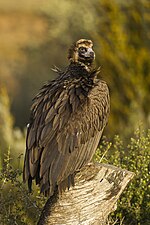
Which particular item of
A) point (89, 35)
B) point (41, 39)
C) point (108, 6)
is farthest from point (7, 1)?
point (108, 6)

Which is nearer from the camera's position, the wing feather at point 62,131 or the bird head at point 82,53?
the wing feather at point 62,131

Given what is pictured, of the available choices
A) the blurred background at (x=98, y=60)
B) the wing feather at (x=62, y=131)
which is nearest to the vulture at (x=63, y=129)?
the wing feather at (x=62, y=131)

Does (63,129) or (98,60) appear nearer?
(63,129)

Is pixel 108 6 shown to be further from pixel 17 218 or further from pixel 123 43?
pixel 17 218

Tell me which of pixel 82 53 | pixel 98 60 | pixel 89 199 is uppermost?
pixel 98 60

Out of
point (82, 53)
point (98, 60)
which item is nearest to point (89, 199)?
point (82, 53)

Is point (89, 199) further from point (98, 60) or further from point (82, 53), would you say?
point (98, 60)

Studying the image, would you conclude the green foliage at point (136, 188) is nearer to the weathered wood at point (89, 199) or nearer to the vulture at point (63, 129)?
the vulture at point (63, 129)

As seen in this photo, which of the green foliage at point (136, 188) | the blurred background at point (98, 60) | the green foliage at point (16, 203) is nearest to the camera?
the green foliage at point (16, 203)

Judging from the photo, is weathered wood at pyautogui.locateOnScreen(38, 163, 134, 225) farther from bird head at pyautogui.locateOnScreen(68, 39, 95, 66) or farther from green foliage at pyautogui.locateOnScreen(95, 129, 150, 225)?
bird head at pyautogui.locateOnScreen(68, 39, 95, 66)

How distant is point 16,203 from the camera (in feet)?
24.1

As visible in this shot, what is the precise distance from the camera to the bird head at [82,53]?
766 centimetres

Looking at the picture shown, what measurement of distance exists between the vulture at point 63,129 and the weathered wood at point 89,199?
10cm

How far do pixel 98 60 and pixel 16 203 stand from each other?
975 centimetres
